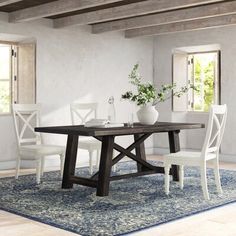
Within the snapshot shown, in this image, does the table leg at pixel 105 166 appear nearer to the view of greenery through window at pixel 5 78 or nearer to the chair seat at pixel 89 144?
the chair seat at pixel 89 144

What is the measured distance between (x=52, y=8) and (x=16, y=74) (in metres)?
1.75

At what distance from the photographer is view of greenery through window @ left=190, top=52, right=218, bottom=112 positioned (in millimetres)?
8780

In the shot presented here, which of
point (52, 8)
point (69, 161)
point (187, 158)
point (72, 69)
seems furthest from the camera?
point (72, 69)

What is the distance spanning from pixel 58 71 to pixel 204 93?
9.64 ft

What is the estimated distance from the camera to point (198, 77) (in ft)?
29.5

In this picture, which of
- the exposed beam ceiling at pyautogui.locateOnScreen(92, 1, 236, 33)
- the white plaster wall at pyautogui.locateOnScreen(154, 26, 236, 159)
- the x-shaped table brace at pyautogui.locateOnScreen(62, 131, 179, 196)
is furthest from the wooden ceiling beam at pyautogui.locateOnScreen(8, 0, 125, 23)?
the white plaster wall at pyautogui.locateOnScreen(154, 26, 236, 159)

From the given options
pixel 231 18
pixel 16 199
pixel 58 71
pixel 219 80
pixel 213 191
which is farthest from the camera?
pixel 219 80

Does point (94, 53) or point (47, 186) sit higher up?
point (94, 53)

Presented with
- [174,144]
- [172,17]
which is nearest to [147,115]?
[174,144]

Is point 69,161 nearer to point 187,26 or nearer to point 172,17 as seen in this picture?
point 172,17

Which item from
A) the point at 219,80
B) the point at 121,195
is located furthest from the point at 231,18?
the point at 121,195

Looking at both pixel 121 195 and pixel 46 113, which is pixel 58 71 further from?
pixel 121 195

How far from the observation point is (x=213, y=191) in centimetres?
532

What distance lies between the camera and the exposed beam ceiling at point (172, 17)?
638 cm
